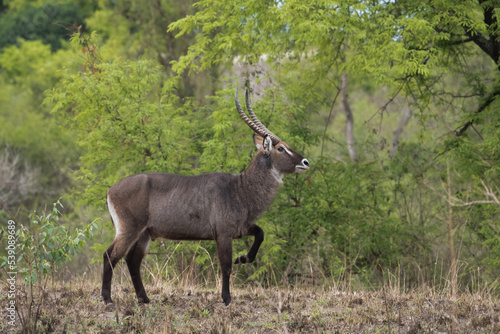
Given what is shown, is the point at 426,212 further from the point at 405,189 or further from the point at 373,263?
the point at 373,263

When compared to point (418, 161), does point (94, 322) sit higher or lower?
lower

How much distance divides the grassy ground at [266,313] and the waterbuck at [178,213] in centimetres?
38

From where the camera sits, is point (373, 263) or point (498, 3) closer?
point (498, 3)

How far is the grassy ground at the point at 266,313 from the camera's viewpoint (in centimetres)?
534

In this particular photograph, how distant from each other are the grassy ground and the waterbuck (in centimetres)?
38

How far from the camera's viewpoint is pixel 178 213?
6492mm

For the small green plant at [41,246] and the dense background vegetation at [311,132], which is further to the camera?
the dense background vegetation at [311,132]

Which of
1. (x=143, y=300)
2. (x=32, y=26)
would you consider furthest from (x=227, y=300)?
(x=32, y=26)

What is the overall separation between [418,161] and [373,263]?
3.36 m

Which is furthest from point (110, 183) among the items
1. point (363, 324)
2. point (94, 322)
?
point (363, 324)

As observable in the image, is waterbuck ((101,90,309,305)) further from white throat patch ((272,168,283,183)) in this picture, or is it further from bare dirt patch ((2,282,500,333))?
bare dirt patch ((2,282,500,333))

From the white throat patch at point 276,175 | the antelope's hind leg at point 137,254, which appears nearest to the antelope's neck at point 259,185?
the white throat patch at point 276,175

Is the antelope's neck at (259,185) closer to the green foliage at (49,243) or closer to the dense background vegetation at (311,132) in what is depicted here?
the green foliage at (49,243)

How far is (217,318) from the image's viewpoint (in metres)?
5.52
